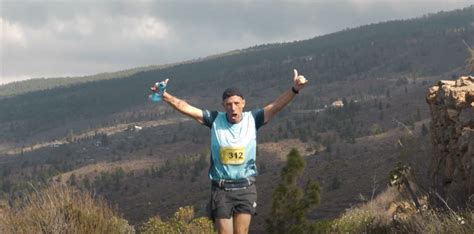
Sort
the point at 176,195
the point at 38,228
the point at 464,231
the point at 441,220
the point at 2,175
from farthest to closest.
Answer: the point at 2,175 → the point at 176,195 → the point at 38,228 → the point at 441,220 → the point at 464,231

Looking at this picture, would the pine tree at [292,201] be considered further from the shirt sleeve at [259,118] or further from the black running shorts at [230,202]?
the black running shorts at [230,202]

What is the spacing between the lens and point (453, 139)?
8266 millimetres

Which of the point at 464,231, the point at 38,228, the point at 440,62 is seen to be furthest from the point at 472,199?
the point at 440,62

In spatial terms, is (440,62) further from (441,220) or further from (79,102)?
(441,220)

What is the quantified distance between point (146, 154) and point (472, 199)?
59.1m

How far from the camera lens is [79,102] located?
127 metres

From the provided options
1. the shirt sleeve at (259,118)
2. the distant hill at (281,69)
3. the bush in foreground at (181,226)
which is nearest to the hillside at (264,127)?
the distant hill at (281,69)

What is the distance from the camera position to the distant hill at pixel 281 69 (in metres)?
95.4

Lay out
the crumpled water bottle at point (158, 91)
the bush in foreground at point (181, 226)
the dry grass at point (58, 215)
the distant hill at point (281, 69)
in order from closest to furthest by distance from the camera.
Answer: the crumpled water bottle at point (158, 91), the dry grass at point (58, 215), the bush in foreground at point (181, 226), the distant hill at point (281, 69)

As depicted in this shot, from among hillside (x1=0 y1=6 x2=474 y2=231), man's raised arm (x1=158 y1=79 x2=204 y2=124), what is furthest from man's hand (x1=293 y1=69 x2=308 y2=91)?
hillside (x1=0 y1=6 x2=474 y2=231)

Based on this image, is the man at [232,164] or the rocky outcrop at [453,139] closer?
the man at [232,164]

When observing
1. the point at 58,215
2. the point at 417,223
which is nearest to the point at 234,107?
the point at 417,223

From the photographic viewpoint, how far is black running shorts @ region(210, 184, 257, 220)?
6.11 m

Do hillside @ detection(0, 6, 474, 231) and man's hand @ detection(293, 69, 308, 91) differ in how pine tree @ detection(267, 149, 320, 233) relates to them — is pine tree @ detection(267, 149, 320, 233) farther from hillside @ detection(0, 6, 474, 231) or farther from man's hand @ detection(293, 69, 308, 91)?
man's hand @ detection(293, 69, 308, 91)
